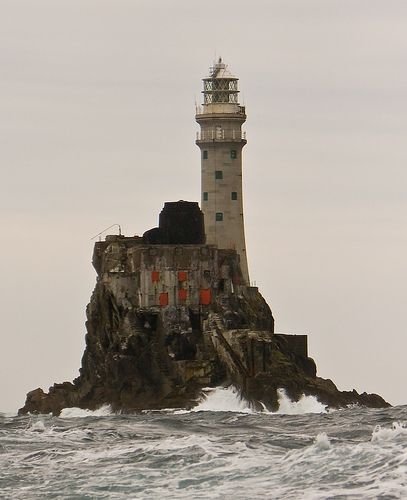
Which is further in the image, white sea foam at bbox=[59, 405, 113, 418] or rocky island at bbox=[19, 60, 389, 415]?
white sea foam at bbox=[59, 405, 113, 418]

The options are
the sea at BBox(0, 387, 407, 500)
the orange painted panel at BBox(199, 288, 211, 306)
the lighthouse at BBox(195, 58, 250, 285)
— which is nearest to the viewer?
the sea at BBox(0, 387, 407, 500)

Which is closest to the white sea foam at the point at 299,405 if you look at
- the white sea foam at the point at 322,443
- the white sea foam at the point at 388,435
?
the white sea foam at the point at 388,435

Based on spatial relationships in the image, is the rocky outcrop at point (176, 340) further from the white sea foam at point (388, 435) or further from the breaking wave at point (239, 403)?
the white sea foam at point (388, 435)

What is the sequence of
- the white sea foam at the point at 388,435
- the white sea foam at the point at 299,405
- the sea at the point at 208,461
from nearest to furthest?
the sea at the point at 208,461
the white sea foam at the point at 388,435
the white sea foam at the point at 299,405

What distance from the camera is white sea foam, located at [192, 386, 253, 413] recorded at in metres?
89.8

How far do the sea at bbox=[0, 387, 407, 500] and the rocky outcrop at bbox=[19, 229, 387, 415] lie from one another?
19110 millimetres

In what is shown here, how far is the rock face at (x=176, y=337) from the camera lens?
91.9m

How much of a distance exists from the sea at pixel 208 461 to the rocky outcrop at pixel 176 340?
19.1 meters

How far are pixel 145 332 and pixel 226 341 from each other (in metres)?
4.86

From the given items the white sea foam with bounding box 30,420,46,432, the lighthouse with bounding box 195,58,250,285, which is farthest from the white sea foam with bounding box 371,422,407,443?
the lighthouse with bounding box 195,58,250,285

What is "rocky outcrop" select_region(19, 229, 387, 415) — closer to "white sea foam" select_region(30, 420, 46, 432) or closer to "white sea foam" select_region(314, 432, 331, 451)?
"white sea foam" select_region(30, 420, 46, 432)

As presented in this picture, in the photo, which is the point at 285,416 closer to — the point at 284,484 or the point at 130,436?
the point at 130,436

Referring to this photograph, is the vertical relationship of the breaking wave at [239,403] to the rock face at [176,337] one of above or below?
below

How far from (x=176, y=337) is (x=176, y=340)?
0.15 m
